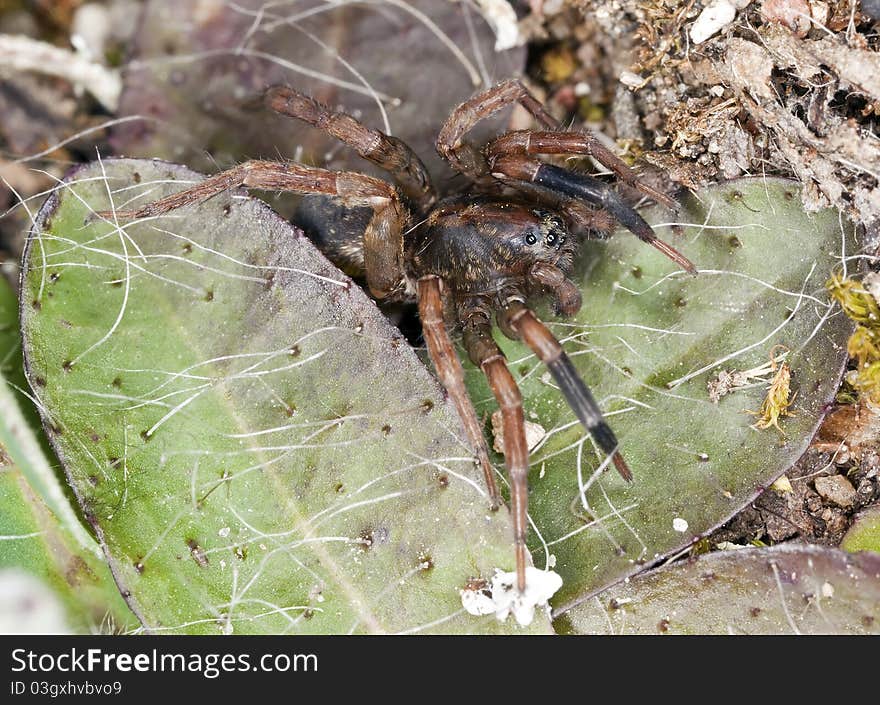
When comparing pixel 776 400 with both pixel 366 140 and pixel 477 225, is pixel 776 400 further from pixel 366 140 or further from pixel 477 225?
pixel 366 140

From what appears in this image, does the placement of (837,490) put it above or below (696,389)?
below

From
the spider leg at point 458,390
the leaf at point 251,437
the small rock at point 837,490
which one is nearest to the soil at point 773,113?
the small rock at point 837,490

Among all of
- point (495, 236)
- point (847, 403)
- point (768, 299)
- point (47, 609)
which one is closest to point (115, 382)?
point (47, 609)

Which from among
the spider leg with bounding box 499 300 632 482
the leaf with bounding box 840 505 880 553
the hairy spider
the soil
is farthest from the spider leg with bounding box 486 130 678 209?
the leaf with bounding box 840 505 880 553

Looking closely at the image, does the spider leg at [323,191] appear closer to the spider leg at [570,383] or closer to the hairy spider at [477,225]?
the hairy spider at [477,225]

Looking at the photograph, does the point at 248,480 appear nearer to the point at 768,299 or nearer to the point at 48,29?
the point at 768,299

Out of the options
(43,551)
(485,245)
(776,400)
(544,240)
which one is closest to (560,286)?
(544,240)

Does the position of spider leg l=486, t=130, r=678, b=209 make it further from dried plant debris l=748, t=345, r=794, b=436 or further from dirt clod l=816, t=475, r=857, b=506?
dirt clod l=816, t=475, r=857, b=506
